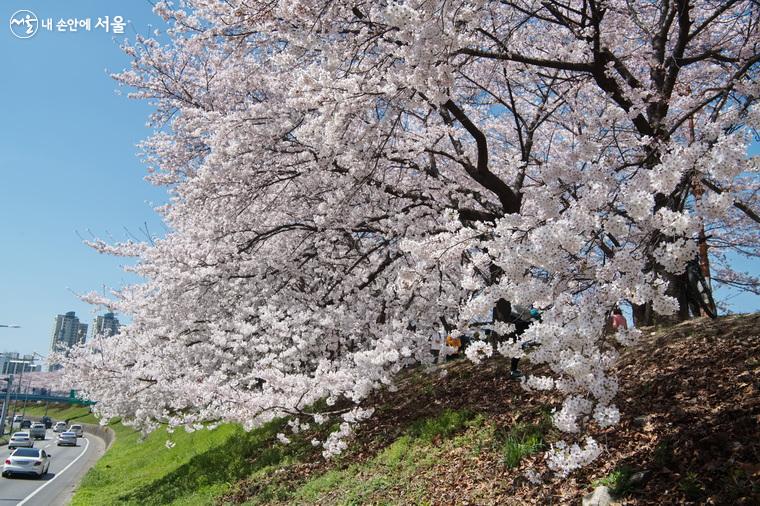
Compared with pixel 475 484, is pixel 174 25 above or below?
above

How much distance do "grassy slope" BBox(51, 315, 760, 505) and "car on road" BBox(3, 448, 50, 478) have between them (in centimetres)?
1722

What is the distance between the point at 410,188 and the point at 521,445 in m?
5.95

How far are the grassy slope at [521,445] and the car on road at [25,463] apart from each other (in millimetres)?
17215

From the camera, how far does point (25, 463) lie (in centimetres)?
2486

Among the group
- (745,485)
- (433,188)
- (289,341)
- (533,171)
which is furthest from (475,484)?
(533,171)

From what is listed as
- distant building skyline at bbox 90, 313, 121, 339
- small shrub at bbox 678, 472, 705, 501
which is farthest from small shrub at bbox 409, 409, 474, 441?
distant building skyline at bbox 90, 313, 121, 339

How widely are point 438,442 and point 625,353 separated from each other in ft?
10.4

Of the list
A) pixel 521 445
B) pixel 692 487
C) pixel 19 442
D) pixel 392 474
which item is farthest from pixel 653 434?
pixel 19 442

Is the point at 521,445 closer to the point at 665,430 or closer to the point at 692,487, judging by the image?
the point at 665,430

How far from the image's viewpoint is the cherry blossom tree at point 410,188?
3867 millimetres

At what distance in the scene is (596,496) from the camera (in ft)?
16.6

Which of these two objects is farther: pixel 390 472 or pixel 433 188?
pixel 433 188

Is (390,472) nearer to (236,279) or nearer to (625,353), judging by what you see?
(625,353)

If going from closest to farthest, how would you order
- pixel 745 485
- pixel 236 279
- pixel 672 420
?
pixel 745 485
pixel 672 420
pixel 236 279
